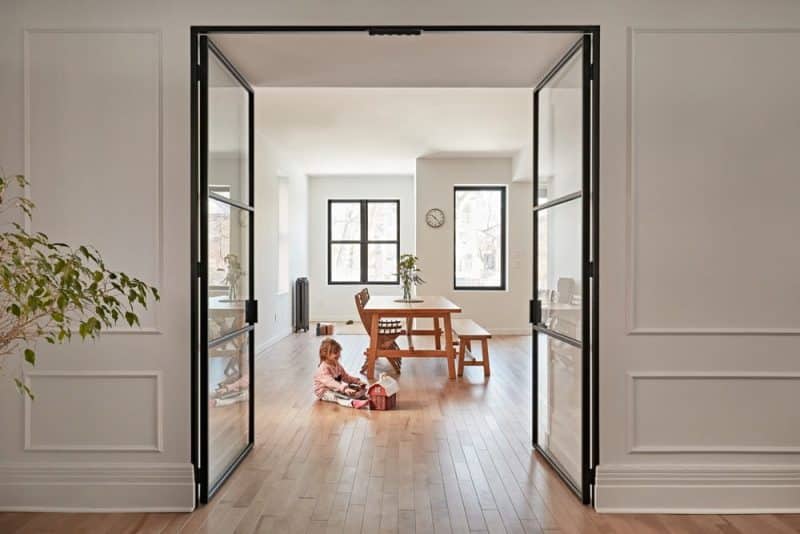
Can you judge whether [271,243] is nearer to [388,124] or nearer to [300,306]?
[300,306]

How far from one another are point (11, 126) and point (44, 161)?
217mm

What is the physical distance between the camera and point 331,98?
6.19m

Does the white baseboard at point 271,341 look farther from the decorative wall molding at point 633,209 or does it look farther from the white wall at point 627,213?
the decorative wall molding at point 633,209

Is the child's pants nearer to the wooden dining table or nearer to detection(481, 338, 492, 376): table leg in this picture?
the wooden dining table

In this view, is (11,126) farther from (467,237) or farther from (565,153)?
(467,237)

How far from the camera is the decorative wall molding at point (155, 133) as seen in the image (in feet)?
9.84

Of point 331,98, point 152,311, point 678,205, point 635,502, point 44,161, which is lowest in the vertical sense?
point 635,502

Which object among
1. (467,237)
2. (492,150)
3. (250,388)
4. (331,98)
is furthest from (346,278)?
(250,388)

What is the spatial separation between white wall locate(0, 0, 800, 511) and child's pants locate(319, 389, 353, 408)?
7.58 feet

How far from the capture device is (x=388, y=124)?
24.4ft

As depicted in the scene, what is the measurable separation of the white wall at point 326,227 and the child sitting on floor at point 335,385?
256 inches

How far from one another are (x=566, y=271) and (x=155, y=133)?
6.96 feet

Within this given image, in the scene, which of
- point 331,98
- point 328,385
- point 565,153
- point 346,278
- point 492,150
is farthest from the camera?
point 346,278

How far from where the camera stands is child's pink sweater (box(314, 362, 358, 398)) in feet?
17.6
